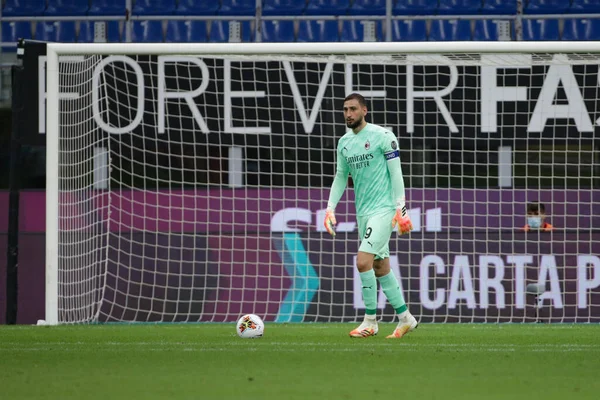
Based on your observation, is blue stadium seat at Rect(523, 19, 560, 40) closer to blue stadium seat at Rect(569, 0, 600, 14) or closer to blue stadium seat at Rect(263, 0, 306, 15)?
blue stadium seat at Rect(569, 0, 600, 14)

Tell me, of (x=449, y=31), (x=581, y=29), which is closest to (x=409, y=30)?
(x=449, y=31)

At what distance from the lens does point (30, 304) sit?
42.7 feet

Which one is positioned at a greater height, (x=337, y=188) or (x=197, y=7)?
(x=197, y=7)

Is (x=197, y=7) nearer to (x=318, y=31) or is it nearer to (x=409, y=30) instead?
(x=318, y=31)

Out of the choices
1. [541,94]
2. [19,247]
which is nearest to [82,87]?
[19,247]

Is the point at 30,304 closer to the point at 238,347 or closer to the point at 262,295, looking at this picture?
the point at 262,295

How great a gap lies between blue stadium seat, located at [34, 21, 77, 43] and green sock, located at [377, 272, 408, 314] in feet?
33.1

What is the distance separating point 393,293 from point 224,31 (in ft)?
31.0

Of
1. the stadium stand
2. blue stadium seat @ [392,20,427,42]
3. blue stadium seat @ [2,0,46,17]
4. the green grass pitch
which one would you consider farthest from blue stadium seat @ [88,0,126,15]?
the green grass pitch

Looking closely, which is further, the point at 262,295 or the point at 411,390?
the point at 262,295

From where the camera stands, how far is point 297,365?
253 inches

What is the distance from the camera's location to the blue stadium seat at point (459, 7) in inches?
687

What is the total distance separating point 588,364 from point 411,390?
173cm

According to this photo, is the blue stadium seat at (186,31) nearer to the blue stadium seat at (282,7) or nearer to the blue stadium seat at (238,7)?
the blue stadium seat at (238,7)
